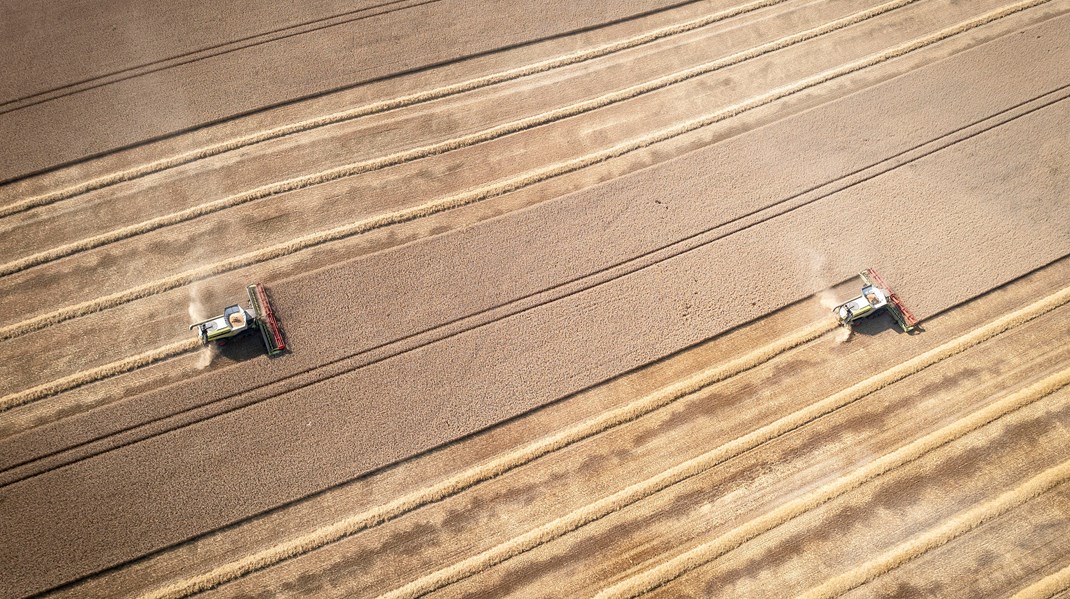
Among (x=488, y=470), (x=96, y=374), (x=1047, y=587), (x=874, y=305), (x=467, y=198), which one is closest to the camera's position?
(x=1047, y=587)

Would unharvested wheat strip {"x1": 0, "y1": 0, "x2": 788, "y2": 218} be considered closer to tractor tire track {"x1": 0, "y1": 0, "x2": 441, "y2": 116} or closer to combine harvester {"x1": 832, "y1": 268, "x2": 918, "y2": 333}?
tractor tire track {"x1": 0, "y1": 0, "x2": 441, "y2": 116}

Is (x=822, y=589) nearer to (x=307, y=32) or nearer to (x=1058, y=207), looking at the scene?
(x=1058, y=207)

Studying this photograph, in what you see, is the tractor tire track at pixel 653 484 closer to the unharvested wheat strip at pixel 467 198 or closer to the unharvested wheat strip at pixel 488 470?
the unharvested wheat strip at pixel 488 470

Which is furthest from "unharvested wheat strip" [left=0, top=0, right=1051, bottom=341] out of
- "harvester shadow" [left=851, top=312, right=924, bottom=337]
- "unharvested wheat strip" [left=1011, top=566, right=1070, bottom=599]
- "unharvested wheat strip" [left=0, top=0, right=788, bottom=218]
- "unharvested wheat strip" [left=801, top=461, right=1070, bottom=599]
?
"unharvested wheat strip" [left=1011, top=566, right=1070, bottom=599]

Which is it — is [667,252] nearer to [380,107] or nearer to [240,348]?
[380,107]

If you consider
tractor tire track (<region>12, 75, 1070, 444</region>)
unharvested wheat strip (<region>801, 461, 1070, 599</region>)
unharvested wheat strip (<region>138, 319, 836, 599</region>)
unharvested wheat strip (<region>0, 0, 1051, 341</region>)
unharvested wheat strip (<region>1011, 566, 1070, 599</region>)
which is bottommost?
unharvested wheat strip (<region>1011, 566, 1070, 599</region>)

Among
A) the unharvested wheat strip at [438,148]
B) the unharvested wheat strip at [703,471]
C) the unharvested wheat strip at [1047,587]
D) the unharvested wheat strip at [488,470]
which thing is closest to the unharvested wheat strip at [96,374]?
the unharvested wheat strip at [438,148]

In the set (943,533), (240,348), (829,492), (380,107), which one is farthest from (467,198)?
(943,533)
